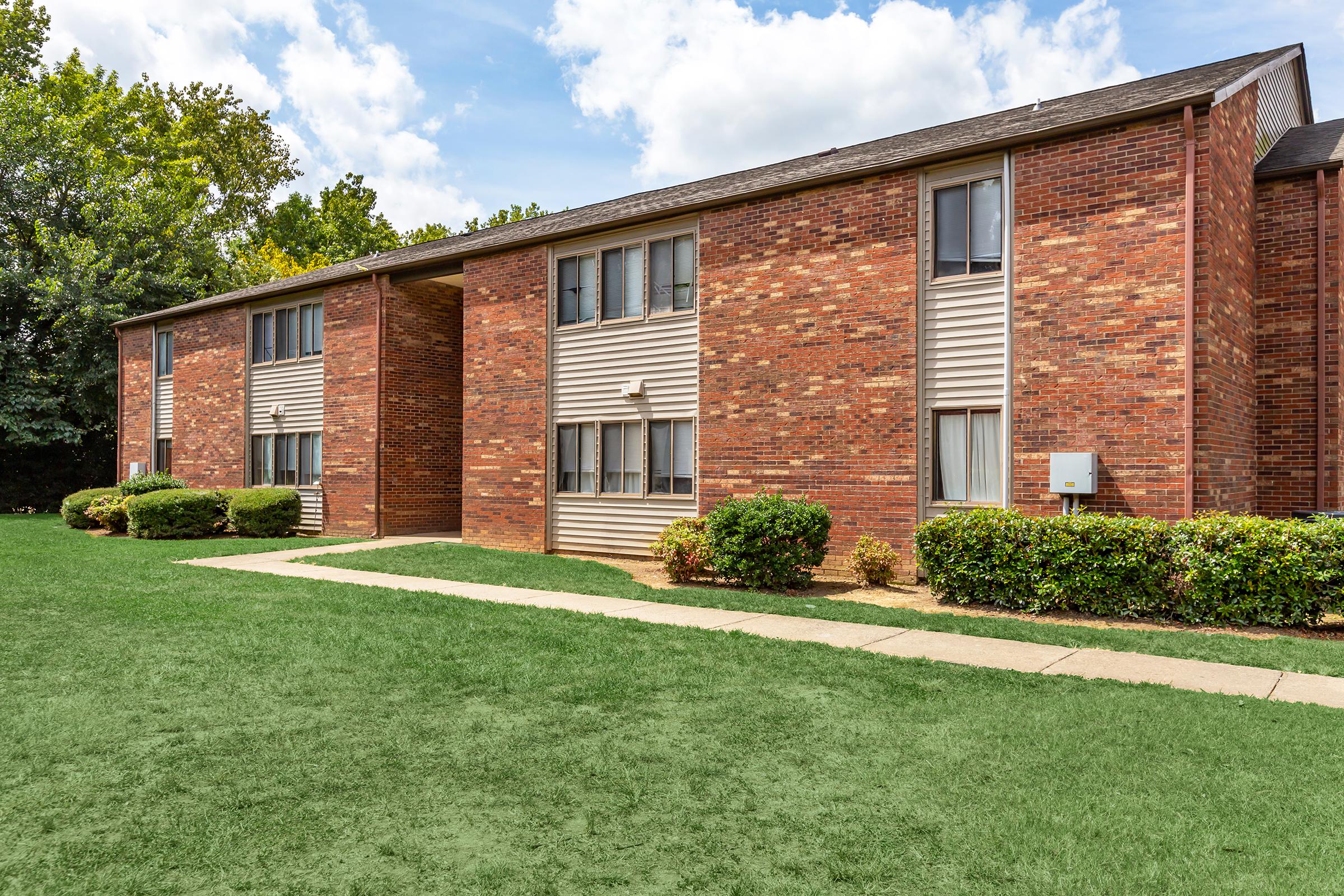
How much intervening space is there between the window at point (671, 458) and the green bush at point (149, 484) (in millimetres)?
13003

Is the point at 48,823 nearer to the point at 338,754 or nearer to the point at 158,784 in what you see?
the point at 158,784

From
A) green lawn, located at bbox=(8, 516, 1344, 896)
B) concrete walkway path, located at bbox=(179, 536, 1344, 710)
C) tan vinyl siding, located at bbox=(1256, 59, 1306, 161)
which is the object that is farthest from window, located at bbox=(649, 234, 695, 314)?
tan vinyl siding, located at bbox=(1256, 59, 1306, 161)

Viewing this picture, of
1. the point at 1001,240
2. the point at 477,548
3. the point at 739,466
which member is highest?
the point at 1001,240

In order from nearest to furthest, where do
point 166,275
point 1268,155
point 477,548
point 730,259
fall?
point 1268,155 → point 730,259 → point 477,548 → point 166,275

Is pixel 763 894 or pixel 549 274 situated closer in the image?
pixel 763 894

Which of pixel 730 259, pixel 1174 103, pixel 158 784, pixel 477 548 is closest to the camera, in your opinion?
pixel 158 784

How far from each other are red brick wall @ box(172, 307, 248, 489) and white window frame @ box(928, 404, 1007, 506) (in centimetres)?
1785

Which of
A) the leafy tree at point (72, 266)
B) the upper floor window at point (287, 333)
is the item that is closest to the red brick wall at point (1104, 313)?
the upper floor window at point (287, 333)

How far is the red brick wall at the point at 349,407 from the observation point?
1912 centimetres

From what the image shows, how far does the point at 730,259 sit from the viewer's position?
13.7 meters

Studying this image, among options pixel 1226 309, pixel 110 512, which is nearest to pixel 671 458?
pixel 1226 309

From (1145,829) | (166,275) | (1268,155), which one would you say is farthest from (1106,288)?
(166,275)

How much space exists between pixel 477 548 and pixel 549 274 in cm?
524

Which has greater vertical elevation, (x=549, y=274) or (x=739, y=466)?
(x=549, y=274)
